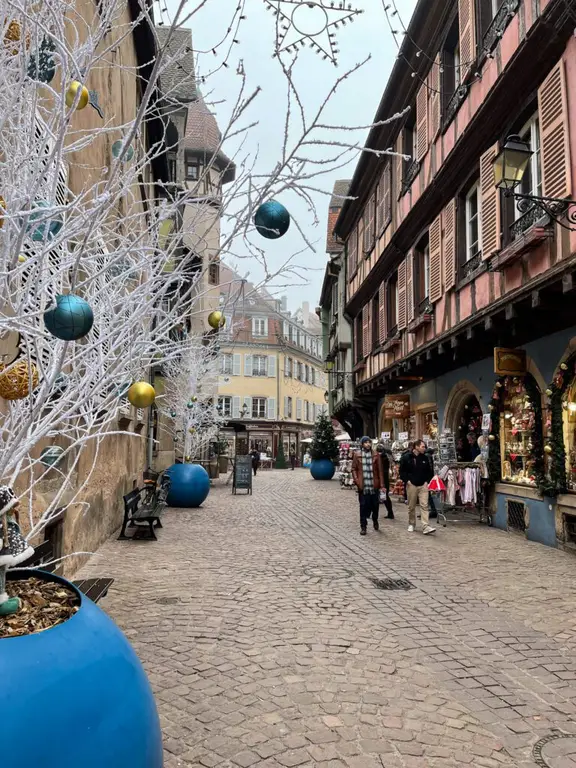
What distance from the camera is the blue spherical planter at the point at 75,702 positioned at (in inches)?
68.6

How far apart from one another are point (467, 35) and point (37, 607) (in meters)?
12.0

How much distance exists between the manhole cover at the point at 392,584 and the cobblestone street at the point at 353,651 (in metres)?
0.13

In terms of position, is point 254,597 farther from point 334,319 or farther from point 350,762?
point 334,319

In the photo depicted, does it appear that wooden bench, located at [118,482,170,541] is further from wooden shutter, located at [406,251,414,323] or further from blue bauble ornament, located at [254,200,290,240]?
wooden shutter, located at [406,251,414,323]

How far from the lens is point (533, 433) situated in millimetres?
9273

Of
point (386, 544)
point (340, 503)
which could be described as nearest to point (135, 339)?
point (386, 544)

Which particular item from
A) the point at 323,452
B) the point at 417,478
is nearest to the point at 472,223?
the point at 417,478

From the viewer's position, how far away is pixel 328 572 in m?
7.04

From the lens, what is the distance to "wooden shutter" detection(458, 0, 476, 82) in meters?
10.7

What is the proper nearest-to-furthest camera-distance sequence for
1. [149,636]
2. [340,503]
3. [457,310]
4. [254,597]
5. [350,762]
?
1. [350,762]
2. [149,636]
3. [254,597]
4. [457,310]
5. [340,503]

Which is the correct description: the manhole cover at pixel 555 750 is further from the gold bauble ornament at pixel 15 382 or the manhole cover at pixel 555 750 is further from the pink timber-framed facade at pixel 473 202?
the pink timber-framed facade at pixel 473 202

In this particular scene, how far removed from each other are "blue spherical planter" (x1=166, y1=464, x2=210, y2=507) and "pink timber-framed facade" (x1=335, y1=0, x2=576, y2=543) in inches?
222

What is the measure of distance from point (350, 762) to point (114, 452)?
7.82m

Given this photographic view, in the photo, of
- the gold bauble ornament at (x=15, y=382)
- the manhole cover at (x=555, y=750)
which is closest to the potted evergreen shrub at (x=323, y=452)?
the manhole cover at (x=555, y=750)
